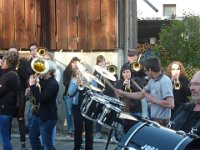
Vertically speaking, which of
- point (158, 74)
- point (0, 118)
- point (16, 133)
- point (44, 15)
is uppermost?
point (44, 15)

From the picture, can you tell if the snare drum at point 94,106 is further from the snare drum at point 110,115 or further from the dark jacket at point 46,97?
the dark jacket at point 46,97

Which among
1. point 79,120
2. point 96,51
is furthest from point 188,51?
point 79,120

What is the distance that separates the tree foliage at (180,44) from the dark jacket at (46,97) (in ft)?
24.0

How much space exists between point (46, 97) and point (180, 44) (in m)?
7.85

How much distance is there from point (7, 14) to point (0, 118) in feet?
15.0

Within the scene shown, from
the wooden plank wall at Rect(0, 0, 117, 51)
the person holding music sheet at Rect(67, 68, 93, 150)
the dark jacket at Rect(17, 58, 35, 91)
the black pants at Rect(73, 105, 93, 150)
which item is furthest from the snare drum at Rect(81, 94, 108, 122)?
the wooden plank wall at Rect(0, 0, 117, 51)

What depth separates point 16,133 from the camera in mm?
12398

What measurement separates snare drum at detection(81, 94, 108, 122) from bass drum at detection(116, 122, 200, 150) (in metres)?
2.22

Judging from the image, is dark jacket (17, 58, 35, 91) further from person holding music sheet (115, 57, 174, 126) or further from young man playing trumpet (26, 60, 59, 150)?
person holding music sheet (115, 57, 174, 126)

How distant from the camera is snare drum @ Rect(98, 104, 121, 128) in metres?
7.42

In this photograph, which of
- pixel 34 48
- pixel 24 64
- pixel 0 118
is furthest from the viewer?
pixel 34 48

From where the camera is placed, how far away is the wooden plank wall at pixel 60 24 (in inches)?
489

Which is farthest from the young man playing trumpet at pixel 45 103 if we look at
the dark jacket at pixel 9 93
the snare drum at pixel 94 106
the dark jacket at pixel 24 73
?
the dark jacket at pixel 24 73

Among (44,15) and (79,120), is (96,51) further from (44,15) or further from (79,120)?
(79,120)
